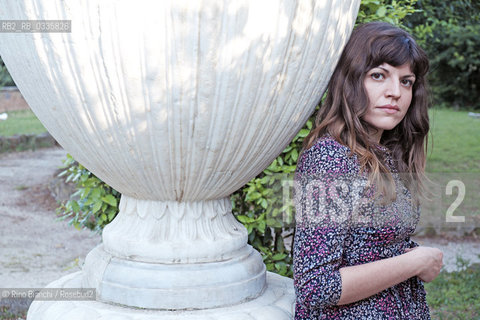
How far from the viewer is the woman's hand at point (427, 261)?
1.69 metres

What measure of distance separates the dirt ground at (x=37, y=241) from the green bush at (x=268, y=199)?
509mm

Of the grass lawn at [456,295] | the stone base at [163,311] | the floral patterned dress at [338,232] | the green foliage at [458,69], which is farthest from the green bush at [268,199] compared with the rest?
the green foliage at [458,69]

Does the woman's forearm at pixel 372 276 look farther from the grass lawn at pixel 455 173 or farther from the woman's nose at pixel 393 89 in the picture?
the grass lawn at pixel 455 173

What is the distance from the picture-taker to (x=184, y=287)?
1812 millimetres

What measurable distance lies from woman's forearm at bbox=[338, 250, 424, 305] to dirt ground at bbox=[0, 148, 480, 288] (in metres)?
2.01

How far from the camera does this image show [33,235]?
223 inches

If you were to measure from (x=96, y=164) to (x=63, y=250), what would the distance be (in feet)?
11.8

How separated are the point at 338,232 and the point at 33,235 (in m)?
4.74

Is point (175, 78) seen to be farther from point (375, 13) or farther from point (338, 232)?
point (375, 13)

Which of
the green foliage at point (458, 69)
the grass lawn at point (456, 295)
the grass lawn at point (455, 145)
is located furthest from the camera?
the green foliage at point (458, 69)

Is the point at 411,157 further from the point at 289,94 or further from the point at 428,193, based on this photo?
the point at 289,94

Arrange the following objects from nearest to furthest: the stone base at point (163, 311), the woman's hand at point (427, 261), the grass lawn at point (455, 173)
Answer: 1. the woman's hand at point (427, 261)
2. the stone base at point (163, 311)
3. the grass lawn at point (455, 173)

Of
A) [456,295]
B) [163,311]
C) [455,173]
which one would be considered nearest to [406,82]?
[163,311]

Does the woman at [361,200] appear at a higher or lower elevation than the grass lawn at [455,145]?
higher
